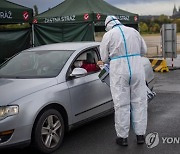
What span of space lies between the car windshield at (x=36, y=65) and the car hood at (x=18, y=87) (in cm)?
24

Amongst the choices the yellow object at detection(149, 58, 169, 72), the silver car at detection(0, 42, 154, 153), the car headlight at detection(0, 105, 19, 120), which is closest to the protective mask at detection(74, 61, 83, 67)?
the silver car at detection(0, 42, 154, 153)

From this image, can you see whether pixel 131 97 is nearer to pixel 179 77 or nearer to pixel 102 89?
pixel 102 89

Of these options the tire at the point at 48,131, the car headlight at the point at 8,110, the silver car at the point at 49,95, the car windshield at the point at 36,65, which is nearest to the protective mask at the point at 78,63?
the silver car at the point at 49,95

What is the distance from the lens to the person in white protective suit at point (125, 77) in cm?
488

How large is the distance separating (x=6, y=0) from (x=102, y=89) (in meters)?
6.96

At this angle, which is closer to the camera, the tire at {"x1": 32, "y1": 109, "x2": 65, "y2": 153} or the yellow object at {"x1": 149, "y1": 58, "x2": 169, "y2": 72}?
the tire at {"x1": 32, "y1": 109, "x2": 65, "y2": 153}

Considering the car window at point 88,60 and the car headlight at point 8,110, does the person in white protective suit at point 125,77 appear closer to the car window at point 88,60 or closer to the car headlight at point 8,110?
the car window at point 88,60

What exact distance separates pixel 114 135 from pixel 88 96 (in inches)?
29.3

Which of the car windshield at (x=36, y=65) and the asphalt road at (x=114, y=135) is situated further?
the car windshield at (x=36, y=65)

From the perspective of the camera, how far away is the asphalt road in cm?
491

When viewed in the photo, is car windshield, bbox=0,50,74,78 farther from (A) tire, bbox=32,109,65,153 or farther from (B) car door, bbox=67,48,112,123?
(A) tire, bbox=32,109,65,153

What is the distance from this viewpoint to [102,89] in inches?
235

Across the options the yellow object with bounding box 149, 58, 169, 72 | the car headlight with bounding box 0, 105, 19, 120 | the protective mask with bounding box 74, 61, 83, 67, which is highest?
the protective mask with bounding box 74, 61, 83, 67

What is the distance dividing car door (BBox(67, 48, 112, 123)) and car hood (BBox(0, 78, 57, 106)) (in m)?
0.42
